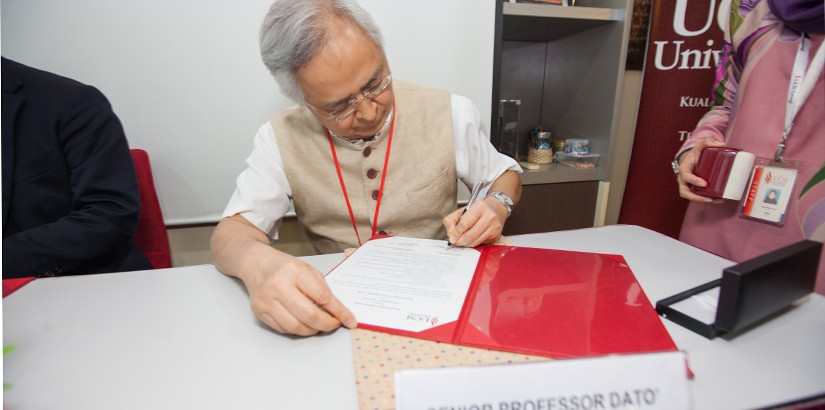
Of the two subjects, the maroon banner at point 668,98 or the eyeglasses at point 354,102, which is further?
the maroon banner at point 668,98

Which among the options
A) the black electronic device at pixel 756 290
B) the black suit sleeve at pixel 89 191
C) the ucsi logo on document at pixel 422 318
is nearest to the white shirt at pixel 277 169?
the black suit sleeve at pixel 89 191

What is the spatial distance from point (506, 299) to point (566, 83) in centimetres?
166

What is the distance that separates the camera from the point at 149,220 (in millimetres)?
1225

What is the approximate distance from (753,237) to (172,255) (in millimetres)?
1841

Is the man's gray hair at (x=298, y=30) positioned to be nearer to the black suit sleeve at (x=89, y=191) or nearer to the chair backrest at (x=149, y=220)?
the black suit sleeve at (x=89, y=191)

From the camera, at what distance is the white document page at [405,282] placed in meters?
0.57

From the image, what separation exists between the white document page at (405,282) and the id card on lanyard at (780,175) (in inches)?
20.2

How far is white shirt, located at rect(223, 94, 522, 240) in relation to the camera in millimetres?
984

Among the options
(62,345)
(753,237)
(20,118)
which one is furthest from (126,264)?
(753,237)

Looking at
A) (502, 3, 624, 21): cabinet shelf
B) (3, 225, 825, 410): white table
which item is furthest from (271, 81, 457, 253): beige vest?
(502, 3, 624, 21): cabinet shelf

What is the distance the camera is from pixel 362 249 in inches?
31.6

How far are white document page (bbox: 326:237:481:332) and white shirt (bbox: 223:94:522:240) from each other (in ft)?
1.15

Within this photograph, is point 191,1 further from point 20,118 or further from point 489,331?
point 489,331

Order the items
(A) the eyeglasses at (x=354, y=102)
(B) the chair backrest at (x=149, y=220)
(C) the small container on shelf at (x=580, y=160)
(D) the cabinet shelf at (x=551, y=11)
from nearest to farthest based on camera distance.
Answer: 1. (A) the eyeglasses at (x=354, y=102)
2. (B) the chair backrest at (x=149, y=220)
3. (D) the cabinet shelf at (x=551, y=11)
4. (C) the small container on shelf at (x=580, y=160)
